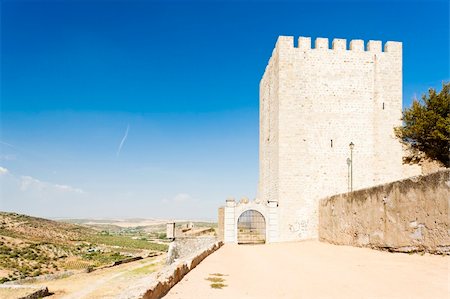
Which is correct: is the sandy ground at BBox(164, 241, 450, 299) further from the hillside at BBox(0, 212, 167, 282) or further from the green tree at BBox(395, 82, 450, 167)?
the hillside at BBox(0, 212, 167, 282)

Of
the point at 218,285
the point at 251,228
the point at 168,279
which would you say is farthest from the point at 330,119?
the point at 168,279

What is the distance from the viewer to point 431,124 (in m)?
20.2

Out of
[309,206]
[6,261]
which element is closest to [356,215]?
A: [309,206]

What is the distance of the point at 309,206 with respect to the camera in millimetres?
→ 23047

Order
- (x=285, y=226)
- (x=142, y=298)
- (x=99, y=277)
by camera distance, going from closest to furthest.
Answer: (x=142, y=298)
(x=285, y=226)
(x=99, y=277)

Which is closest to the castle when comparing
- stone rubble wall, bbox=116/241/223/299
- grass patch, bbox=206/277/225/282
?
stone rubble wall, bbox=116/241/223/299

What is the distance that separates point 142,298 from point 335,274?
5137 mm

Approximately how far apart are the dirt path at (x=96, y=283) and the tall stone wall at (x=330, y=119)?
10.4 metres

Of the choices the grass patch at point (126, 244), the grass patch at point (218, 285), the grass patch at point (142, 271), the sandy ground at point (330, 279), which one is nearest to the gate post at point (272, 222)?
the grass patch at point (142, 271)

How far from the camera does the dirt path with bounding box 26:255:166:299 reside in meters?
21.8

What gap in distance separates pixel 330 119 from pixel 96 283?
1792cm

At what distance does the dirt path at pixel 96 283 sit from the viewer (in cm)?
2182

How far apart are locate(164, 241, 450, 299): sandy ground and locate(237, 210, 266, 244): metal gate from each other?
464 inches

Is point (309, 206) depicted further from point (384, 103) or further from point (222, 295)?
point (222, 295)
